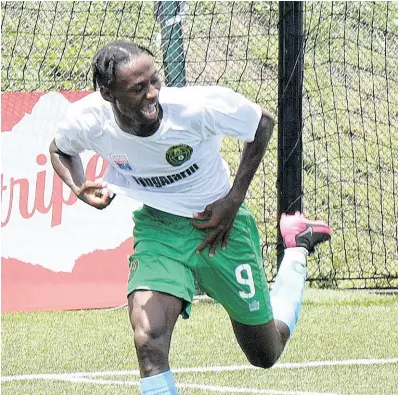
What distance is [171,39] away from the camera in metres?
9.40

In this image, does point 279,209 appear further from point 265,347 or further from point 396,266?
point 265,347

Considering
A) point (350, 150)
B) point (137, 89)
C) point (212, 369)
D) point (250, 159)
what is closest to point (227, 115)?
point (250, 159)

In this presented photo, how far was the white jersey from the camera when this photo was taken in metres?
5.11

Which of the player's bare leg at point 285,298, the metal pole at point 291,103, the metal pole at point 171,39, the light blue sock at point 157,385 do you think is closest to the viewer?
the light blue sock at point 157,385

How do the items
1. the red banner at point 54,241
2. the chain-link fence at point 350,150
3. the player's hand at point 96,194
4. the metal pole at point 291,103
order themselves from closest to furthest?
the player's hand at point 96,194 < the red banner at point 54,241 < the metal pole at point 291,103 < the chain-link fence at point 350,150

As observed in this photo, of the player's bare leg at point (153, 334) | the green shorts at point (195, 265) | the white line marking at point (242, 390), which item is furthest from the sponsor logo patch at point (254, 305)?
the white line marking at point (242, 390)

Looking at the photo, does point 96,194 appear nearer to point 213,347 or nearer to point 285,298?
point 285,298

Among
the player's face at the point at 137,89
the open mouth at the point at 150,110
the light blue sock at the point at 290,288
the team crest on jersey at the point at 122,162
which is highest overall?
the player's face at the point at 137,89

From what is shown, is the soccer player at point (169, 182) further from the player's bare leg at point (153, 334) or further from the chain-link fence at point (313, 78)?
the chain-link fence at point (313, 78)

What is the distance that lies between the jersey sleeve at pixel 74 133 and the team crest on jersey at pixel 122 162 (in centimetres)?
17

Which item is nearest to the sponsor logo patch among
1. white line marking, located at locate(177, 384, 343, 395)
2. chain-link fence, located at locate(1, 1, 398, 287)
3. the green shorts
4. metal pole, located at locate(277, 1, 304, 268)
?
the green shorts

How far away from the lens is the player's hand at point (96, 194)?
500 centimetres

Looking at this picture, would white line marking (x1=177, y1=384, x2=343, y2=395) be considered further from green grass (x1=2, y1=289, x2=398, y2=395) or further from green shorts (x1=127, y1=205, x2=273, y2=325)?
green shorts (x1=127, y1=205, x2=273, y2=325)

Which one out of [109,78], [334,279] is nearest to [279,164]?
[334,279]
